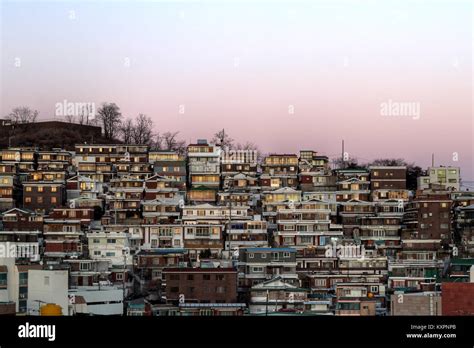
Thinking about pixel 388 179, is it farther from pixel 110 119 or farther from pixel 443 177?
pixel 110 119

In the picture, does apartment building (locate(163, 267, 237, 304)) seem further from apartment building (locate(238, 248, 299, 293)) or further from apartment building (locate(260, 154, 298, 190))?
apartment building (locate(260, 154, 298, 190))

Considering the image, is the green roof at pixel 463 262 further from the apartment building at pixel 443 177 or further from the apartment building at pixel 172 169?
the apartment building at pixel 443 177

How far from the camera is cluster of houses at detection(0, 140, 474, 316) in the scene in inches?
512

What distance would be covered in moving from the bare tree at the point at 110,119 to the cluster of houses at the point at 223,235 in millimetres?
4860

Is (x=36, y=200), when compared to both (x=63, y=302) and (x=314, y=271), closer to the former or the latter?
(x=314, y=271)

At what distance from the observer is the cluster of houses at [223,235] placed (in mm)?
12992

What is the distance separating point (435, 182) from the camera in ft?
73.3

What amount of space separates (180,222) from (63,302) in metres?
5.96

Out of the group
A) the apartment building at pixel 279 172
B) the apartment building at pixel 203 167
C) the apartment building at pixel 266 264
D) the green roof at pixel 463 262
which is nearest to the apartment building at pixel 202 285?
the apartment building at pixel 266 264

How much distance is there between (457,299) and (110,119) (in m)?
18.7

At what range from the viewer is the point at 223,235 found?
57.2 feet

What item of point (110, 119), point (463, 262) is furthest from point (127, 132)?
point (463, 262)
